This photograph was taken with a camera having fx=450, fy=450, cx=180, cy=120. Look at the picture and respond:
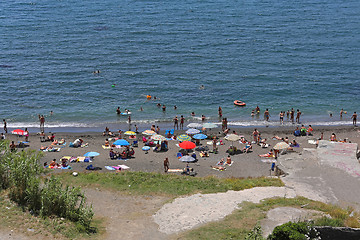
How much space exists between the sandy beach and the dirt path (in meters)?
7.74

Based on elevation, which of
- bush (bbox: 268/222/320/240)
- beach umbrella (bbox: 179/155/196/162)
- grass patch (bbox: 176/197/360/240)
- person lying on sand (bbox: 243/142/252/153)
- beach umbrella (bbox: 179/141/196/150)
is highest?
bush (bbox: 268/222/320/240)

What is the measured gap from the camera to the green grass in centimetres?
2755

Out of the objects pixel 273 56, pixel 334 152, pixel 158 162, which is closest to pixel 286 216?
pixel 334 152

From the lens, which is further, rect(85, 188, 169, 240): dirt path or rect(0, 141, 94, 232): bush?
rect(85, 188, 169, 240): dirt path

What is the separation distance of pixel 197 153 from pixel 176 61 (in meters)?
33.0

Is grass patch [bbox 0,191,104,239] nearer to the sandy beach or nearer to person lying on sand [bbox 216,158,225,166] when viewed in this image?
the sandy beach

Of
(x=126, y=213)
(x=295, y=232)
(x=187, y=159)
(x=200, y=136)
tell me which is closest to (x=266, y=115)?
(x=200, y=136)

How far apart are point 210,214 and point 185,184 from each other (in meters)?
5.47

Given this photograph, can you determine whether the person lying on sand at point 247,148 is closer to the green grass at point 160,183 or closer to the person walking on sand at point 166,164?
the person walking on sand at point 166,164

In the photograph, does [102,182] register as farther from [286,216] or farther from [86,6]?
[86,6]

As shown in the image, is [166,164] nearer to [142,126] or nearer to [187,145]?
[187,145]

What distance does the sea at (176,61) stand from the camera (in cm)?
5338

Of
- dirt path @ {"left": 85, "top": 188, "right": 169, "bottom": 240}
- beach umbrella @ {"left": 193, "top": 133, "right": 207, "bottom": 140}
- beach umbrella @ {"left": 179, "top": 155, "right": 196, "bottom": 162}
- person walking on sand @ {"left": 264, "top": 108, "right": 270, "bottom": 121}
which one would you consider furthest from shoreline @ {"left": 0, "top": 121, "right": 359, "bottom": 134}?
dirt path @ {"left": 85, "top": 188, "right": 169, "bottom": 240}

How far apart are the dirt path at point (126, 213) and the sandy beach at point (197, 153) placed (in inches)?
305
